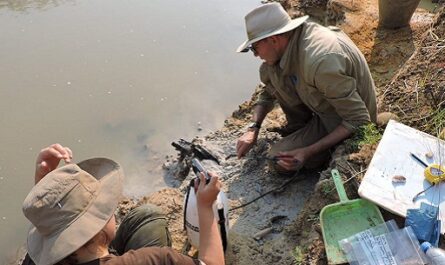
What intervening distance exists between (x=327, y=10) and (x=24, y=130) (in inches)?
187

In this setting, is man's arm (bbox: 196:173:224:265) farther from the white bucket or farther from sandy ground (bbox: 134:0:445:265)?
sandy ground (bbox: 134:0:445:265)

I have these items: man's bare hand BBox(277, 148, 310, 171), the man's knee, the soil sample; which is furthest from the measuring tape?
the soil sample

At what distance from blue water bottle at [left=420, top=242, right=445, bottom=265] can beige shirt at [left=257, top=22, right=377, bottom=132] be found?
1.27 metres

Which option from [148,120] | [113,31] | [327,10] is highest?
[113,31]

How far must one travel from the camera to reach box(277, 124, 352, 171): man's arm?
3506 mm

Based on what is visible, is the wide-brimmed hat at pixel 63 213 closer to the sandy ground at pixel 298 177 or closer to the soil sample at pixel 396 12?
the sandy ground at pixel 298 177

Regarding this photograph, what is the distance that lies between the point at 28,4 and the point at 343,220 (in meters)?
7.50

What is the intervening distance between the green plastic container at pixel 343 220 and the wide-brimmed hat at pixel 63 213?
53.3 inches

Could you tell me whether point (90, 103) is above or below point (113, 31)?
below

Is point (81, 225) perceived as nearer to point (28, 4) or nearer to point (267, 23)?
point (267, 23)

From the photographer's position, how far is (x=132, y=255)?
6.73 ft

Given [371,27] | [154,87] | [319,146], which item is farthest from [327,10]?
[319,146]

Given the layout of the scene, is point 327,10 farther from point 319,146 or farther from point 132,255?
point 132,255

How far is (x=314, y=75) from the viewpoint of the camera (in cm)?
333
